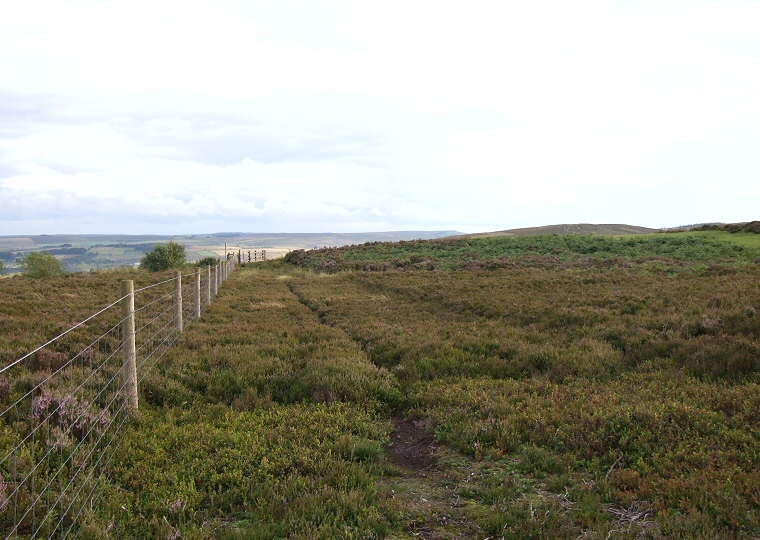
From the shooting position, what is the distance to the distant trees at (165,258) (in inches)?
2045

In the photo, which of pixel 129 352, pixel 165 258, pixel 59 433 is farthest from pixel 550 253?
pixel 165 258

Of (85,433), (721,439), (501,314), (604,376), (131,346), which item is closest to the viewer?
(721,439)

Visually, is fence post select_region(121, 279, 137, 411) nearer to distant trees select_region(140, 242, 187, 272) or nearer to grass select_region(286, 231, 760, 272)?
grass select_region(286, 231, 760, 272)

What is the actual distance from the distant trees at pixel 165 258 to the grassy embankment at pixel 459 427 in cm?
3897

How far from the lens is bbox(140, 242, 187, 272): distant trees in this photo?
51.9m

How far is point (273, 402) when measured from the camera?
782 centimetres

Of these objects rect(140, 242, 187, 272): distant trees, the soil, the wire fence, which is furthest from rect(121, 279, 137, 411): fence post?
Result: rect(140, 242, 187, 272): distant trees

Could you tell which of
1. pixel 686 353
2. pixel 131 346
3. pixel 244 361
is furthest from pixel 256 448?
pixel 686 353

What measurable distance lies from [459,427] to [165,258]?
170 feet

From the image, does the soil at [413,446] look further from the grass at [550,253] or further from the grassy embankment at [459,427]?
the grass at [550,253]

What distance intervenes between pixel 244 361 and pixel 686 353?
8.91 m

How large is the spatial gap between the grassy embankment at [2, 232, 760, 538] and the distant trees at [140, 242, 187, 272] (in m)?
39.0

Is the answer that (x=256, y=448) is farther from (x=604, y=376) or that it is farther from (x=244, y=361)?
(x=604, y=376)

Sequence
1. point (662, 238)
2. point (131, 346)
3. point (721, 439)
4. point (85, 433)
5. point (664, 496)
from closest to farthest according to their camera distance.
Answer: point (664, 496) → point (721, 439) → point (85, 433) → point (131, 346) → point (662, 238)
